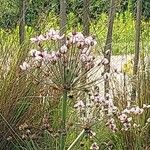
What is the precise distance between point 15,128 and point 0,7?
1.84 metres

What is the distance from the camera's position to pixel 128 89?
384 cm

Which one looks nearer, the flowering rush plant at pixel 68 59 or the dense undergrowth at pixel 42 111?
the flowering rush plant at pixel 68 59

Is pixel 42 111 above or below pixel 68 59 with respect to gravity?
below

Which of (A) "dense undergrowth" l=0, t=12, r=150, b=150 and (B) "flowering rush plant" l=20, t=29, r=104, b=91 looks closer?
(B) "flowering rush plant" l=20, t=29, r=104, b=91

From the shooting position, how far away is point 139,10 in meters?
4.43

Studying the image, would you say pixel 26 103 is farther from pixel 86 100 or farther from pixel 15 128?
pixel 86 100

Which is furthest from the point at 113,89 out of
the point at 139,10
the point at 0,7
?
the point at 0,7

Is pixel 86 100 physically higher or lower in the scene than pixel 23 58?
lower

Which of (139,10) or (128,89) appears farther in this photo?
(139,10)

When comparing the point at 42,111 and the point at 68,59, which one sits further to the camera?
the point at 42,111

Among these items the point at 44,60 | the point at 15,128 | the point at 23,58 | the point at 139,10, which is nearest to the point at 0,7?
the point at 139,10

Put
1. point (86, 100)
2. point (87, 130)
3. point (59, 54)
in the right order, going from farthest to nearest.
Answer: point (86, 100), point (87, 130), point (59, 54)

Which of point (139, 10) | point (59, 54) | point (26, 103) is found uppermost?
point (139, 10)

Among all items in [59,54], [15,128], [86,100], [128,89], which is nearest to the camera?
[59,54]
